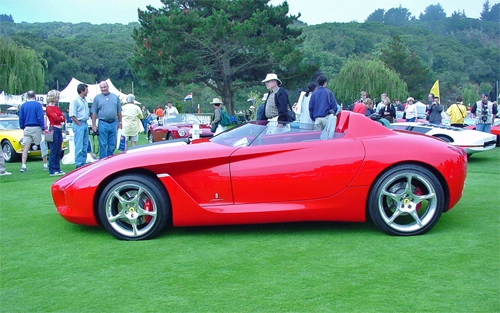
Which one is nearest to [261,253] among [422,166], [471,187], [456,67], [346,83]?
[422,166]

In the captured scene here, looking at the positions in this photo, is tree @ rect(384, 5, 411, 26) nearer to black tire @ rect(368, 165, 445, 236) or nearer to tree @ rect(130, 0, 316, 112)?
tree @ rect(130, 0, 316, 112)

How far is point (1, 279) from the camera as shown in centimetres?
371

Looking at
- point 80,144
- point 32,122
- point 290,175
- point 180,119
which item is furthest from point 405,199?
point 180,119

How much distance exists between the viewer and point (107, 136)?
9516 millimetres

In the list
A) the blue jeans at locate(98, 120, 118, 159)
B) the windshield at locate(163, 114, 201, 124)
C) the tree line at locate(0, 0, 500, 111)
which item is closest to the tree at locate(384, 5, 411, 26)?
the tree line at locate(0, 0, 500, 111)

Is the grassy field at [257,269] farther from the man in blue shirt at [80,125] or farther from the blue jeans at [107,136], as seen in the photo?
the blue jeans at [107,136]

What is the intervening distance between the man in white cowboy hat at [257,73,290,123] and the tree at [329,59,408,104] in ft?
154

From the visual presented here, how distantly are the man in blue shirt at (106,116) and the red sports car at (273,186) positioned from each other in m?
4.89

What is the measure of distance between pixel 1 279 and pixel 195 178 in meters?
1.71

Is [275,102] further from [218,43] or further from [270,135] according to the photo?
[218,43]

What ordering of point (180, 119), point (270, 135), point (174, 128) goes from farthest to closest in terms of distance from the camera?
point (180, 119) < point (174, 128) < point (270, 135)

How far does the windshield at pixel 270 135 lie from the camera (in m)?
4.81

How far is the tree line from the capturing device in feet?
117

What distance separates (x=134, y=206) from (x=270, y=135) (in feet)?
4.63
